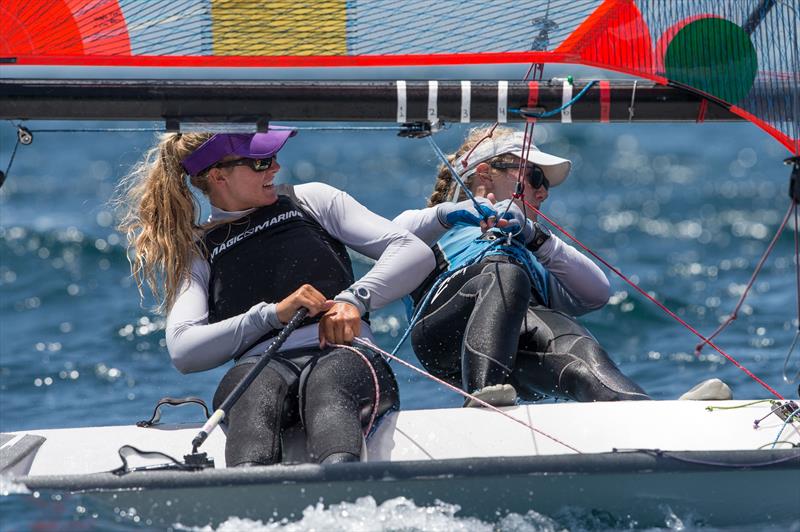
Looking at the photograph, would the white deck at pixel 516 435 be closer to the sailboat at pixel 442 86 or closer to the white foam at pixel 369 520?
the sailboat at pixel 442 86

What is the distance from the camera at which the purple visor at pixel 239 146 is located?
2.96m

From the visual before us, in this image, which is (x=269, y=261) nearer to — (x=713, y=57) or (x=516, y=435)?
(x=516, y=435)

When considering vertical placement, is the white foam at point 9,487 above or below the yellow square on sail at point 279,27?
below

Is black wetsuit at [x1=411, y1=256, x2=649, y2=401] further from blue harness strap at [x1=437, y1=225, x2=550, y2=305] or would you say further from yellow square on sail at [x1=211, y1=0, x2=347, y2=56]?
yellow square on sail at [x1=211, y1=0, x2=347, y2=56]

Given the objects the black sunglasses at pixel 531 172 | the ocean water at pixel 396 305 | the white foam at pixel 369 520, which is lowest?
the ocean water at pixel 396 305

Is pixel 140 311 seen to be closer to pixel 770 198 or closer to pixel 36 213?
pixel 36 213

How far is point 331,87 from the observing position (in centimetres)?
283

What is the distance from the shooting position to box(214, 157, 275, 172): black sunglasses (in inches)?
118

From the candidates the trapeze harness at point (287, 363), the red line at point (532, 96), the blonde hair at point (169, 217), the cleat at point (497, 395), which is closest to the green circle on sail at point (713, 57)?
the red line at point (532, 96)

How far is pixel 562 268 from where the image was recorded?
342 cm

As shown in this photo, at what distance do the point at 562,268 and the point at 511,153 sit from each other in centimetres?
38

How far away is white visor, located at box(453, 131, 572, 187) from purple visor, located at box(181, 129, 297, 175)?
2.37 feet

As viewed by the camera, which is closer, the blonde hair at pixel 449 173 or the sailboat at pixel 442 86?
the sailboat at pixel 442 86

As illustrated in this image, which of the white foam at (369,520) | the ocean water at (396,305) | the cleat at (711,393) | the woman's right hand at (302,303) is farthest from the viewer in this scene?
the cleat at (711,393)
